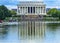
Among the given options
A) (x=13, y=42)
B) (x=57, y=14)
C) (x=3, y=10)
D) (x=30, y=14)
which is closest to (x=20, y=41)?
(x=13, y=42)

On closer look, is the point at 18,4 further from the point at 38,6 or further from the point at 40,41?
the point at 40,41

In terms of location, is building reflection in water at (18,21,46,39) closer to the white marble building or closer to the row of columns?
the white marble building

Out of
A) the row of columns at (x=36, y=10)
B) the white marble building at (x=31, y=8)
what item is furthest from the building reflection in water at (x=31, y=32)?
the row of columns at (x=36, y=10)

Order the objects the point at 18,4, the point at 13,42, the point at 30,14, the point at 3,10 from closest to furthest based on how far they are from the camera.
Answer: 1. the point at 13,42
2. the point at 3,10
3. the point at 30,14
4. the point at 18,4

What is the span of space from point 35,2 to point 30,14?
2.91m

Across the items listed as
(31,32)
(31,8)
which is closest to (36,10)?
(31,8)

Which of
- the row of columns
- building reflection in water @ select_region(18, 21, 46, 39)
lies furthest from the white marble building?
building reflection in water @ select_region(18, 21, 46, 39)

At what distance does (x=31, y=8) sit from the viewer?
41844 millimetres

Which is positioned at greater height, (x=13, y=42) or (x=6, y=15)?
(x=13, y=42)

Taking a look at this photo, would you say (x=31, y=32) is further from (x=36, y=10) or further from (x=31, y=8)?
(x=31, y=8)

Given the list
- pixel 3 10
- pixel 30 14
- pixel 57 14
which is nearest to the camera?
pixel 3 10

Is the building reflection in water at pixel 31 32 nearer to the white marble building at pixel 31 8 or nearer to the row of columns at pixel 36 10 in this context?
the white marble building at pixel 31 8

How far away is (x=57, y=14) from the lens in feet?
119

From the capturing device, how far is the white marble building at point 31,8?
41.5m
